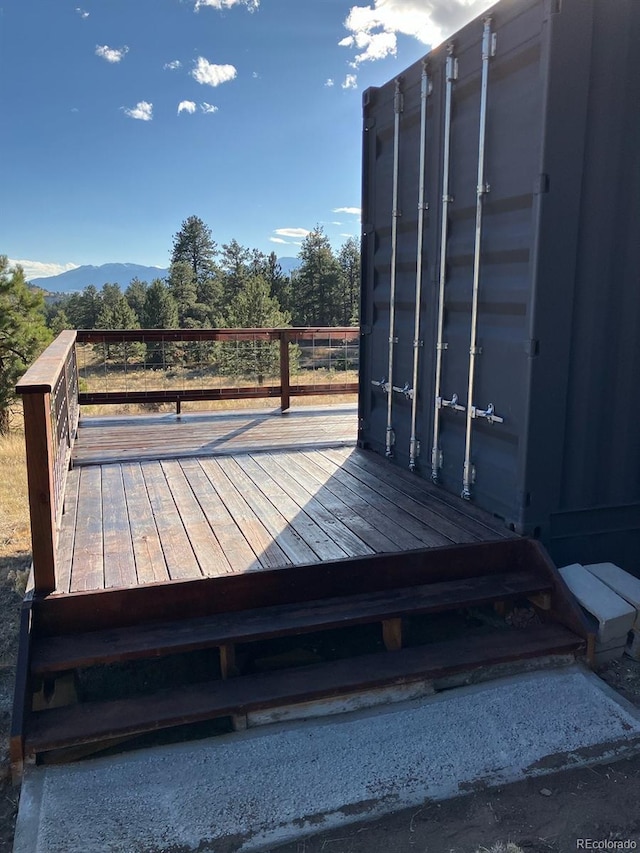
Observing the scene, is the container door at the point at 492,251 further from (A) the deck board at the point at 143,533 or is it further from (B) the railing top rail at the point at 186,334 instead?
(B) the railing top rail at the point at 186,334

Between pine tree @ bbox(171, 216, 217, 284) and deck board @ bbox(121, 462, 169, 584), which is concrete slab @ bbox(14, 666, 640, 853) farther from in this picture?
pine tree @ bbox(171, 216, 217, 284)

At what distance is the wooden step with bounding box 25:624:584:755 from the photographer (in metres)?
2.04

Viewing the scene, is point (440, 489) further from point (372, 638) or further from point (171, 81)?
point (171, 81)

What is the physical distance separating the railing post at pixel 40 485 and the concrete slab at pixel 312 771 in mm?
670

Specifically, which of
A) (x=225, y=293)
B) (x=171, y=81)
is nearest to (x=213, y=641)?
(x=225, y=293)

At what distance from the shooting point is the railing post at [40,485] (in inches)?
85.3

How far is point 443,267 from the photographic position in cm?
348

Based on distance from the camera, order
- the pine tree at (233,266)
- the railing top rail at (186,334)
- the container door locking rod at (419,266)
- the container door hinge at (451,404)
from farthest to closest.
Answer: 1. the pine tree at (233,266)
2. the railing top rail at (186,334)
3. the container door locking rod at (419,266)
4. the container door hinge at (451,404)

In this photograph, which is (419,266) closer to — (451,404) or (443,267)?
(443,267)

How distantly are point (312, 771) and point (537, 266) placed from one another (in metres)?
2.12

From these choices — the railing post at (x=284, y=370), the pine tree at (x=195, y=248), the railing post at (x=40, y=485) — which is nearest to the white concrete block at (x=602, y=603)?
the railing post at (x=40, y=485)

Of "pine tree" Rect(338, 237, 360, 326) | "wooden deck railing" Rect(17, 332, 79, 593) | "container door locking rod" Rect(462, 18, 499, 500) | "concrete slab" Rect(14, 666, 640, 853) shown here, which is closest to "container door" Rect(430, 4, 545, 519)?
"container door locking rod" Rect(462, 18, 499, 500)

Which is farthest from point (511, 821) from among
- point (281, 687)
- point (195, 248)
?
point (195, 248)

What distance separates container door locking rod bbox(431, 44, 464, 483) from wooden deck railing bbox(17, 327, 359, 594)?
6.52ft
